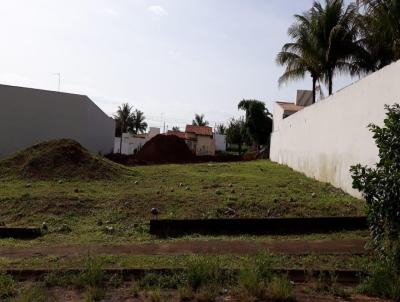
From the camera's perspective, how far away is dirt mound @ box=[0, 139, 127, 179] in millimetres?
14695

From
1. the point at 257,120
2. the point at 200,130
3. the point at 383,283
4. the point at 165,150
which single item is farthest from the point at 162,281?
the point at 200,130

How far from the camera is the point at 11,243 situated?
24.9ft

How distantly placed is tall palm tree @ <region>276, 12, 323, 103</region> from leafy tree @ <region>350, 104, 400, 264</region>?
21496mm

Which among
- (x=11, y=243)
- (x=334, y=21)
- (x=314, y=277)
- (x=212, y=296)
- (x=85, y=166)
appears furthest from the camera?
(x=334, y=21)

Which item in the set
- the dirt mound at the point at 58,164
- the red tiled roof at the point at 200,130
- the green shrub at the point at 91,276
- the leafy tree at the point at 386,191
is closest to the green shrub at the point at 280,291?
the leafy tree at the point at 386,191

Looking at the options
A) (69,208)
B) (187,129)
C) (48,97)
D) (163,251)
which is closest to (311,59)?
(48,97)

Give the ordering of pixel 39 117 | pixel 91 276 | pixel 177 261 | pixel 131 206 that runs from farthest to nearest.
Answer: pixel 39 117 → pixel 131 206 → pixel 177 261 → pixel 91 276

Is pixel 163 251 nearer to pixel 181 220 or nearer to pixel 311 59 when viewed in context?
pixel 181 220

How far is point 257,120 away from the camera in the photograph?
43438 mm

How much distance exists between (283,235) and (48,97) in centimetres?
2300

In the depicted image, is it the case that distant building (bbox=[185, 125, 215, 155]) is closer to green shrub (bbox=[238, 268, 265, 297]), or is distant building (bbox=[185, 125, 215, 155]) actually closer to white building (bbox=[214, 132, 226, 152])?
white building (bbox=[214, 132, 226, 152])

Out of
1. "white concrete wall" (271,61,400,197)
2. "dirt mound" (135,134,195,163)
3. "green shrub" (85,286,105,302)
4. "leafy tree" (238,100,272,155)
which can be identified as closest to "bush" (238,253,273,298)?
"green shrub" (85,286,105,302)

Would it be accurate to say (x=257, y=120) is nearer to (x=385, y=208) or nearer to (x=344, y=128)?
(x=344, y=128)

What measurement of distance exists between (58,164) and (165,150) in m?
21.1
